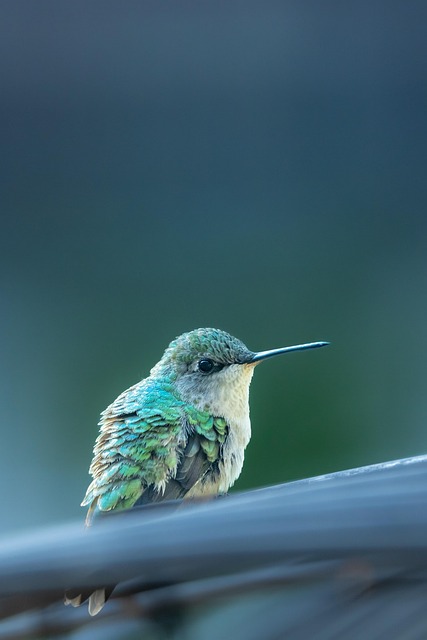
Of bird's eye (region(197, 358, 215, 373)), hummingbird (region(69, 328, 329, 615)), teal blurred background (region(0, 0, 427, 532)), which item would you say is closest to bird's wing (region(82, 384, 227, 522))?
hummingbird (region(69, 328, 329, 615))

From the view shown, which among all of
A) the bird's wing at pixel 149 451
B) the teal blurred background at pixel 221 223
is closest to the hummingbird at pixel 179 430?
the bird's wing at pixel 149 451

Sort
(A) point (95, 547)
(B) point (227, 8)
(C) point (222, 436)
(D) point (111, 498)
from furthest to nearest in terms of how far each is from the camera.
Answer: (B) point (227, 8)
(C) point (222, 436)
(D) point (111, 498)
(A) point (95, 547)

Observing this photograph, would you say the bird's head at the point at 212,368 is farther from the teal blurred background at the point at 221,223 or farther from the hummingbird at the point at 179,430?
the teal blurred background at the point at 221,223

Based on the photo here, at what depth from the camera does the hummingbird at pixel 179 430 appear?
1.63 meters

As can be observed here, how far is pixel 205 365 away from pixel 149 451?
41 centimetres

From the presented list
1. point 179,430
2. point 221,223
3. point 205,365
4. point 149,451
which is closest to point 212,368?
point 205,365

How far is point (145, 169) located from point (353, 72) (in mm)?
1004

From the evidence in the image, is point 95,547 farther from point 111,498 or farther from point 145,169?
point 145,169

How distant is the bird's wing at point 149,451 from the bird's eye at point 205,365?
0.17 m

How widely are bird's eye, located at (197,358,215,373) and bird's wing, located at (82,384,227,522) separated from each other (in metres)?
0.17

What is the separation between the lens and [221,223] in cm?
393

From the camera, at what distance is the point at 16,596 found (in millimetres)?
509

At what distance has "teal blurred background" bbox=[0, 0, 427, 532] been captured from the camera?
12.5 feet

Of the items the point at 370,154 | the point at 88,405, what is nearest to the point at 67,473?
the point at 88,405
